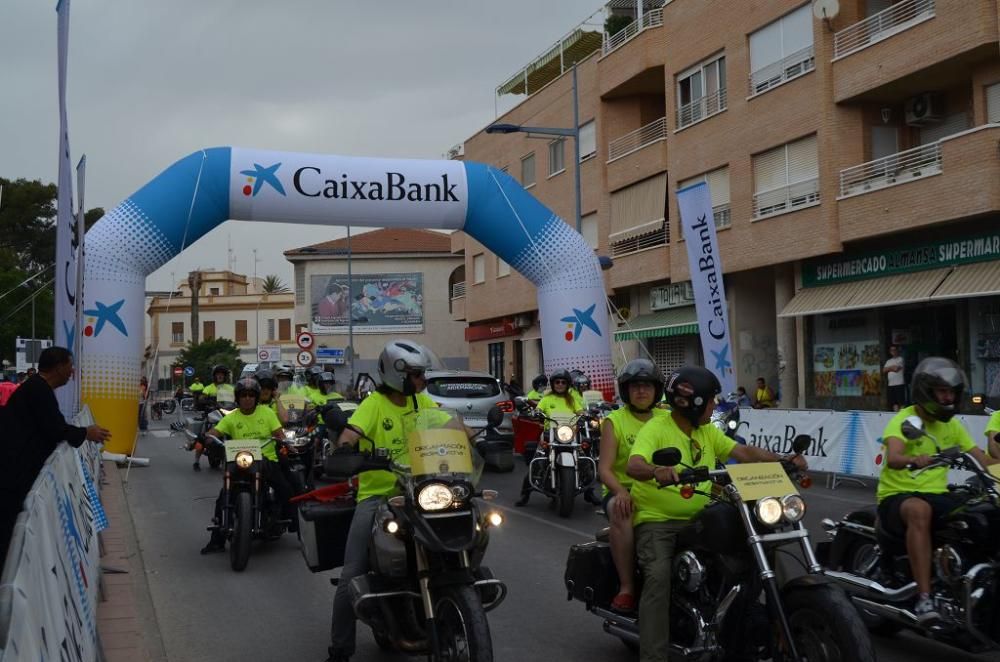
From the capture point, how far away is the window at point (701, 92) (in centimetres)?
2708

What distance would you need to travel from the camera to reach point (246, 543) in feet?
30.0

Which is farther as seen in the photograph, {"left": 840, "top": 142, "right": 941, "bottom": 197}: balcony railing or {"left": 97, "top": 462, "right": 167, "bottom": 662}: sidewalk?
{"left": 840, "top": 142, "right": 941, "bottom": 197}: balcony railing

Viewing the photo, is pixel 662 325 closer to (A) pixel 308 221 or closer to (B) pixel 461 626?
(A) pixel 308 221

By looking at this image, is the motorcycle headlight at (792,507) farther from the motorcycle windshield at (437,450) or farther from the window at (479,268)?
the window at (479,268)

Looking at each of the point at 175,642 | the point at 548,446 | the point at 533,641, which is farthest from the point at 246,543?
the point at 548,446

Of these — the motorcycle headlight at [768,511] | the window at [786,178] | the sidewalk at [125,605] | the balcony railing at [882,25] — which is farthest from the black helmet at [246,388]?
the window at [786,178]

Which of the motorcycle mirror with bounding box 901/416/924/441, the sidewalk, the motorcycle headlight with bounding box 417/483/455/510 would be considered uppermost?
the motorcycle mirror with bounding box 901/416/924/441

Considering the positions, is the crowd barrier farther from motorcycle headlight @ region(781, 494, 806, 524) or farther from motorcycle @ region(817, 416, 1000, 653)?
motorcycle @ region(817, 416, 1000, 653)

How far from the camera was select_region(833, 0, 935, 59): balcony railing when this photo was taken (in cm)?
2048

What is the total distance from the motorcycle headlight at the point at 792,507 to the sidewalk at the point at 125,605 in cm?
368

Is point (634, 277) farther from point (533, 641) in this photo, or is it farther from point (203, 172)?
point (533, 641)

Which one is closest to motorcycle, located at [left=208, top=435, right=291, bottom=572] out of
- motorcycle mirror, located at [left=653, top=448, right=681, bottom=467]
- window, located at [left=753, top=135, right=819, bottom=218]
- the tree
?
motorcycle mirror, located at [left=653, top=448, right=681, bottom=467]

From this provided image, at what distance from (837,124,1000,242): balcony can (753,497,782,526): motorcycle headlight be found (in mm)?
15808

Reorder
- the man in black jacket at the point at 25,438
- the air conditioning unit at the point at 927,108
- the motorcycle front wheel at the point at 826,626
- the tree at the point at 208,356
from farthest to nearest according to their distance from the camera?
the tree at the point at 208,356
the air conditioning unit at the point at 927,108
the man in black jacket at the point at 25,438
the motorcycle front wheel at the point at 826,626
